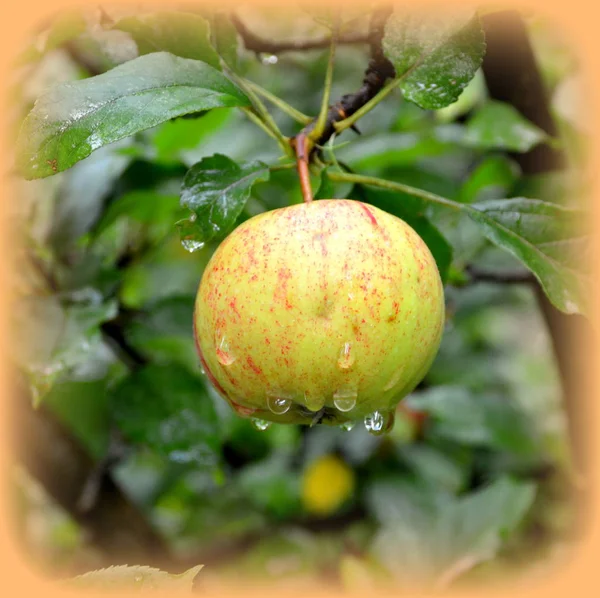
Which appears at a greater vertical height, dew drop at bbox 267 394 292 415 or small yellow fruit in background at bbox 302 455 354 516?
dew drop at bbox 267 394 292 415

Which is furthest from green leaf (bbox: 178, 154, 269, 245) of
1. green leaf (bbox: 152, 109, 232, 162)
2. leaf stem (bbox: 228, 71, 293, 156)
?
green leaf (bbox: 152, 109, 232, 162)

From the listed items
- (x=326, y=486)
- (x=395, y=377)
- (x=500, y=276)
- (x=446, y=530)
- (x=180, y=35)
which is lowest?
(x=326, y=486)

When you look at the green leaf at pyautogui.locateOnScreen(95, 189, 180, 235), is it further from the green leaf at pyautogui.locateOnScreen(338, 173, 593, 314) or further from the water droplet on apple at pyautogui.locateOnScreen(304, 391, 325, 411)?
the water droplet on apple at pyautogui.locateOnScreen(304, 391, 325, 411)

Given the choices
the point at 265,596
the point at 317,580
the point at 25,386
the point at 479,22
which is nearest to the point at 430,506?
the point at 317,580

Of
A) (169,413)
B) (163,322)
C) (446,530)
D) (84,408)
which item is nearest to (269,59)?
(163,322)

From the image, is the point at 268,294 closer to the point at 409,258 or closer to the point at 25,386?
the point at 409,258

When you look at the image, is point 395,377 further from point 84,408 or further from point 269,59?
point 84,408
